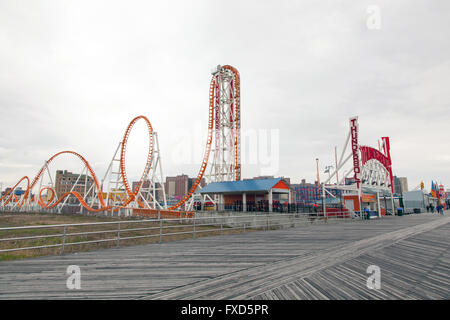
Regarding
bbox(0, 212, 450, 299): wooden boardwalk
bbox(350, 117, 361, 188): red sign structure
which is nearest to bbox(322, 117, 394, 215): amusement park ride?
bbox(350, 117, 361, 188): red sign structure

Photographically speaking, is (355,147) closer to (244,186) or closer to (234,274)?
(244,186)

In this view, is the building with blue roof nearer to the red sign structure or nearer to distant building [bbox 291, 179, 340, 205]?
the red sign structure

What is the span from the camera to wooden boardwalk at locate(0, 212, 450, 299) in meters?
4.07

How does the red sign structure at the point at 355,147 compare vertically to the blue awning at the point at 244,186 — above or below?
above

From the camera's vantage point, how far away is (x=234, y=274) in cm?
512

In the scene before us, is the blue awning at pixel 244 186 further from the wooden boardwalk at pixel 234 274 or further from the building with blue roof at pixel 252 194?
the wooden boardwalk at pixel 234 274

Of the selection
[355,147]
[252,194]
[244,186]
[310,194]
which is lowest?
[310,194]

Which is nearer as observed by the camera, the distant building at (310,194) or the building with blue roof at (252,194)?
the building with blue roof at (252,194)

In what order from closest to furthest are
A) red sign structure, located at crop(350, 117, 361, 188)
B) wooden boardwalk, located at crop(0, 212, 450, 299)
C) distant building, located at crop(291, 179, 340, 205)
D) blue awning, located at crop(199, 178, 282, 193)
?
wooden boardwalk, located at crop(0, 212, 450, 299) → blue awning, located at crop(199, 178, 282, 193) → red sign structure, located at crop(350, 117, 361, 188) → distant building, located at crop(291, 179, 340, 205)

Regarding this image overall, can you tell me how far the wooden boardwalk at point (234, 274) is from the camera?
407 centimetres

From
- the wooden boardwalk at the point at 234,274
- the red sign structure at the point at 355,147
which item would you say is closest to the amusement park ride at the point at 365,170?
the red sign structure at the point at 355,147

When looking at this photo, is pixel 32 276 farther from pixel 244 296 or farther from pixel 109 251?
pixel 244 296

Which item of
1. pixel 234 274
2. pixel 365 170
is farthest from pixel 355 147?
pixel 234 274

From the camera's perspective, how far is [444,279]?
4.91 metres
